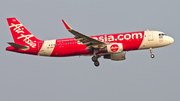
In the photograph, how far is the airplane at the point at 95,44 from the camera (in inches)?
1764

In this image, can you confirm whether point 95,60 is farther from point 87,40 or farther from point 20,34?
point 20,34

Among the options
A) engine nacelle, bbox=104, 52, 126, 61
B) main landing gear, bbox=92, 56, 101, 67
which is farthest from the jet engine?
engine nacelle, bbox=104, 52, 126, 61

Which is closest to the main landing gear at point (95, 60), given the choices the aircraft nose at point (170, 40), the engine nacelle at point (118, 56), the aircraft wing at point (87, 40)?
the engine nacelle at point (118, 56)

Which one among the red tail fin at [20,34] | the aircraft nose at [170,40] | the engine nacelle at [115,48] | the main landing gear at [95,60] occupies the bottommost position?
the main landing gear at [95,60]

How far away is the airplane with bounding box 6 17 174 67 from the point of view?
147ft

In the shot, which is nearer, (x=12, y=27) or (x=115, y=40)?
(x=115, y=40)

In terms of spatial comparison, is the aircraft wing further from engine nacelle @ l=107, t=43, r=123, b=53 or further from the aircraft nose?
the aircraft nose

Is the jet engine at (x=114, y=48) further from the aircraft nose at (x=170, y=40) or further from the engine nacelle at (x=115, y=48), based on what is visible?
the aircraft nose at (x=170, y=40)

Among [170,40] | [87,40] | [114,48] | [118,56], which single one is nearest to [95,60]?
[118,56]

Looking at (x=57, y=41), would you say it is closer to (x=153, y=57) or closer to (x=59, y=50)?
(x=59, y=50)

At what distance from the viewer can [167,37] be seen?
46250 mm

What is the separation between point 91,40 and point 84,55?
3844mm

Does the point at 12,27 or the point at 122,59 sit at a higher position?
the point at 12,27

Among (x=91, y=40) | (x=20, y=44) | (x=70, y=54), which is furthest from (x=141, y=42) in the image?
(x=20, y=44)
